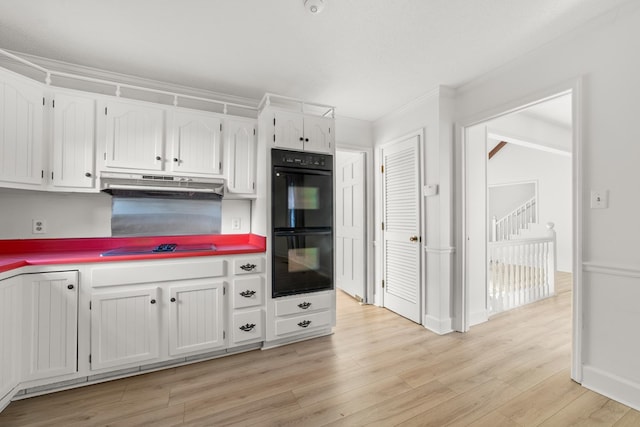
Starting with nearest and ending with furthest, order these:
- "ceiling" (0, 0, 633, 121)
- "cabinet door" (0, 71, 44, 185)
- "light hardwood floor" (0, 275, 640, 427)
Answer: "light hardwood floor" (0, 275, 640, 427)
"ceiling" (0, 0, 633, 121)
"cabinet door" (0, 71, 44, 185)

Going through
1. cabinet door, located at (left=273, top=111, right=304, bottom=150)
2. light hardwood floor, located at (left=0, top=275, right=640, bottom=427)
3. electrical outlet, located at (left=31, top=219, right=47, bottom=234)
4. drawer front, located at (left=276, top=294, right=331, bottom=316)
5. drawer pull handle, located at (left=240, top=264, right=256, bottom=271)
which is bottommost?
light hardwood floor, located at (left=0, top=275, right=640, bottom=427)

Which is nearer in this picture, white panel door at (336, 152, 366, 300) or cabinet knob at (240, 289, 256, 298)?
cabinet knob at (240, 289, 256, 298)

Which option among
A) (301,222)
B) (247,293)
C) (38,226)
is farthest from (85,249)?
(301,222)

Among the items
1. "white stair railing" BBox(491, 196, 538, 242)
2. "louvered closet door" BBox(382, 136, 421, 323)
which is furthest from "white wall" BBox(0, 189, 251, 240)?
"white stair railing" BBox(491, 196, 538, 242)

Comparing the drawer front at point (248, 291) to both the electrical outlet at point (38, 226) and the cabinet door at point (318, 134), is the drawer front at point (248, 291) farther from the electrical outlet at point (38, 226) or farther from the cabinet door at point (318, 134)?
the electrical outlet at point (38, 226)

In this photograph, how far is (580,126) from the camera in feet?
6.42

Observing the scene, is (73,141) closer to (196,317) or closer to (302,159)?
(196,317)

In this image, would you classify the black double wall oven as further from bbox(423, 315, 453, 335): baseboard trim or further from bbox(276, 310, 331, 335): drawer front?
bbox(423, 315, 453, 335): baseboard trim

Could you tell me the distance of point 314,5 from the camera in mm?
1728

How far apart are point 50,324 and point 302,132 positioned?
251cm

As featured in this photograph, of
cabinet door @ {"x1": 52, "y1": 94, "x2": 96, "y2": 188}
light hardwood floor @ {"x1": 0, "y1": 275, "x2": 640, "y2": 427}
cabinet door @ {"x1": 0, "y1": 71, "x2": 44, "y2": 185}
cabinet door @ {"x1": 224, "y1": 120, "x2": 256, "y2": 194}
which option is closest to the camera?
light hardwood floor @ {"x1": 0, "y1": 275, "x2": 640, "y2": 427}

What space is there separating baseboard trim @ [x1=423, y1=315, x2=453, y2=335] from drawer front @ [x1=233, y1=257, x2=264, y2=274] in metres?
1.91

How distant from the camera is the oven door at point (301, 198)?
2.61m

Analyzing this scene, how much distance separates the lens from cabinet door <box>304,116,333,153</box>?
2764 mm
